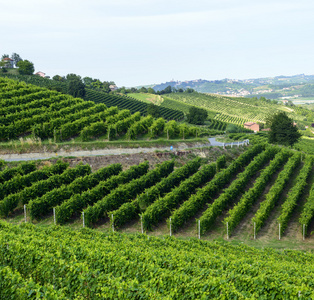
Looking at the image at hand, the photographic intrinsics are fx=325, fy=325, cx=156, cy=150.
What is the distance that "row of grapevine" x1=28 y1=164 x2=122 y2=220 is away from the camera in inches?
888

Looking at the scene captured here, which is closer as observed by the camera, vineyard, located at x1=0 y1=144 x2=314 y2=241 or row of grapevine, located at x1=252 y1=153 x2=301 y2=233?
vineyard, located at x1=0 y1=144 x2=314 y2=241

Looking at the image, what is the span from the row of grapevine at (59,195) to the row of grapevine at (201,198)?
7799 millimetres

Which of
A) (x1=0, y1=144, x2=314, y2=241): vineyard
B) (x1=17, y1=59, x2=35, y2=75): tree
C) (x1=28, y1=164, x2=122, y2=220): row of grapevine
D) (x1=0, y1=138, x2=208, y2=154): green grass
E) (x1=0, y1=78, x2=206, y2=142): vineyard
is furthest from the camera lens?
(x1=17, y1=59, x2=35, y2=75): tree

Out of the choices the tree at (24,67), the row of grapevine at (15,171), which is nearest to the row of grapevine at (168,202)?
the row of grapevine at (15,171)

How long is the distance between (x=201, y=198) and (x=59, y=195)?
1101cm

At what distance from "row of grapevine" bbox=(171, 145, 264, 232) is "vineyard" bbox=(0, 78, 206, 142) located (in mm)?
15054

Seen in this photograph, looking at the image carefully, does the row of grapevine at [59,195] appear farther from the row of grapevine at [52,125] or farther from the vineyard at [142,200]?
the row of grapevine at [52,125]

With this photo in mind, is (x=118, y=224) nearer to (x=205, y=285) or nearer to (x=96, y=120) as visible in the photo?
(x=205, y=285)

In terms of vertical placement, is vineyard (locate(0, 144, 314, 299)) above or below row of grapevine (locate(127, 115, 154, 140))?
below

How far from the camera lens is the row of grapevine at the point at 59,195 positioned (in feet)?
74.0

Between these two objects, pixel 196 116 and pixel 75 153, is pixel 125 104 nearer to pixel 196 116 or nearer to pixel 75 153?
pixel 196 116

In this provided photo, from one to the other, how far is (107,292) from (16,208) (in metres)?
17.0

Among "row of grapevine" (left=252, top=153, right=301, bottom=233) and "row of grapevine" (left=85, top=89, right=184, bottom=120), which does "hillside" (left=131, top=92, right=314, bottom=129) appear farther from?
"row of grapevine" (left=252, top=153, right=301, bottom=233)

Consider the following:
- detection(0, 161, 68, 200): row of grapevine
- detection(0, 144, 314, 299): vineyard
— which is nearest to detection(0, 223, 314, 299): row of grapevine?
detection(0, 144, 314, 299): vineyard
